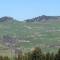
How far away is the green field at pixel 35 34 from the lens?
11962cm

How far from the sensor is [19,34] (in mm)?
150375

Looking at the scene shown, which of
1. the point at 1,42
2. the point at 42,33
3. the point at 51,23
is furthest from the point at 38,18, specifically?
the point at 1,42

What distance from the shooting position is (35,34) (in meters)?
149

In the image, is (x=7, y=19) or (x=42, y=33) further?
(x=7, y=19)

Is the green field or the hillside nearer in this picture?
the hillside

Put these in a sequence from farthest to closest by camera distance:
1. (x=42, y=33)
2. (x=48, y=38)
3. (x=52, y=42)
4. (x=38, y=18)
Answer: (x=38, y=18), (x=42, y=33), (x=48, y=38), (x=52, y=42)

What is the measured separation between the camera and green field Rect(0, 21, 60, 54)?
120m

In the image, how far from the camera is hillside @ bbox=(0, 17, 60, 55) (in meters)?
115

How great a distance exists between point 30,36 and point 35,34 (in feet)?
32.4

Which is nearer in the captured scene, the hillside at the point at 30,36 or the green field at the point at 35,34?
the hillside at the point at 30,36

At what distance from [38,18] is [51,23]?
1708 cm

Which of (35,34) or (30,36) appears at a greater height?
(35,34)

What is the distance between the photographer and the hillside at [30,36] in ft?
378

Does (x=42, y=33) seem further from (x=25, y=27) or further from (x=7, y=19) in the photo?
(x=7, y=19)
